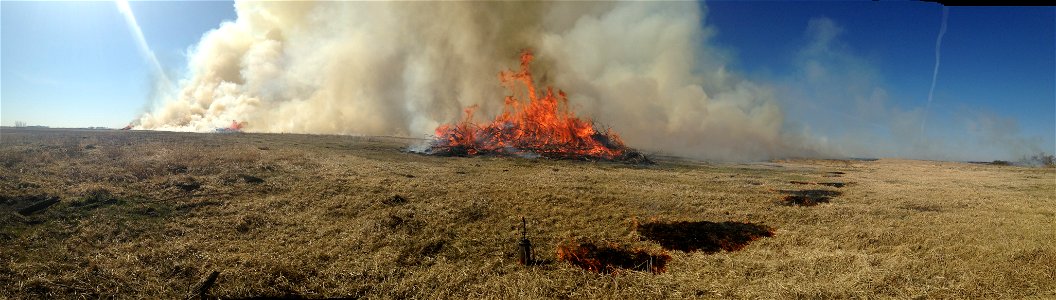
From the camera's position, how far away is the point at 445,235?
1303cm

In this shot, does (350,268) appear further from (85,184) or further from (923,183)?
(923,183)

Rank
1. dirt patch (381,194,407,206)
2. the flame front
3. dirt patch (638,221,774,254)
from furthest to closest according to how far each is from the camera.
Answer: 1. the flame front
2. dirt patch (381,194,407,206)
3. dirt patch (638,221,774,254)

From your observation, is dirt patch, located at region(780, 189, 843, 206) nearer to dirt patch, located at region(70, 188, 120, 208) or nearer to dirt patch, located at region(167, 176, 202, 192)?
dirt patch, located at region(167, 176, 202, 192)

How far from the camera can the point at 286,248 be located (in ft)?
38.0

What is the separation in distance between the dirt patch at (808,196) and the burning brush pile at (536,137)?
1485 centimetres

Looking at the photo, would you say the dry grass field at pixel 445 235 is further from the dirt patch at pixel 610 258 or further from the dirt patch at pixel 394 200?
the dirt patch at pixel 610 258

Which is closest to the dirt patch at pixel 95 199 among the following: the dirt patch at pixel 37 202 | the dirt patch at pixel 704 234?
the dirt patch at pixel 37 202

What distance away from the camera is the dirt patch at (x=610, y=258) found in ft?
36.1

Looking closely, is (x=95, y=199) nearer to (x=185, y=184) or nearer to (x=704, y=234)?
(x=185, y=184)

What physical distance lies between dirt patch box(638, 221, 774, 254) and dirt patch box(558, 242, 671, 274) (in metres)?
1.21

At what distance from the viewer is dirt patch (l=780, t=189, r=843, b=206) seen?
62.0 feet

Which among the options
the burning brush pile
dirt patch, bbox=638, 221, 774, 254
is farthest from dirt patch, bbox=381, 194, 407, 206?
the burning brush pile

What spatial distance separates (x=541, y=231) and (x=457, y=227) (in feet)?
8.55

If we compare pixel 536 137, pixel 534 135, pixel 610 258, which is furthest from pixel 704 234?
pixel 534 135
